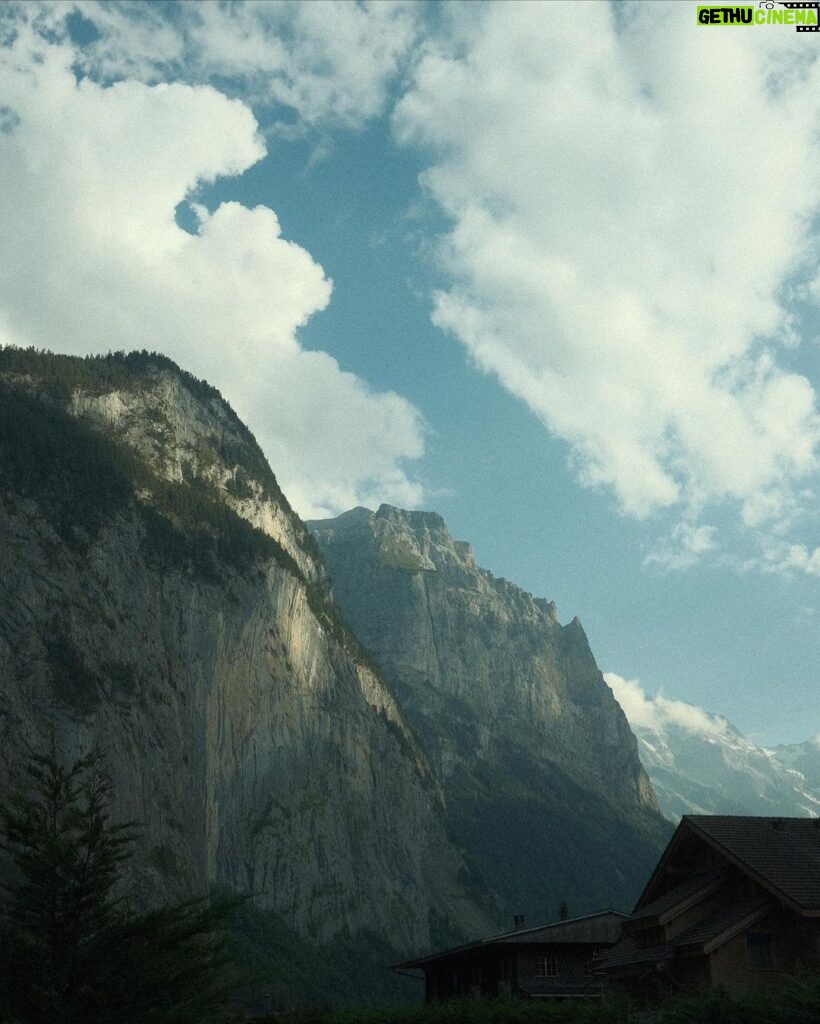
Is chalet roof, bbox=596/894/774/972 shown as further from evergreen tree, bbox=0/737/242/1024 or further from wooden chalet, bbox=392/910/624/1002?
wooden chalet, bbox=392/910/624/1002

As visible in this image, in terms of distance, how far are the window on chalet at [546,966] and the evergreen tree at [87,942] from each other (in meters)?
36.8

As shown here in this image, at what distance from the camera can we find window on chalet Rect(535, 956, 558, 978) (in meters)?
53.7

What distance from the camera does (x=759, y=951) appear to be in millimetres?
30141

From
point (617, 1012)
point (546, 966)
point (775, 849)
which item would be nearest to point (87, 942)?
point (617, 1012)

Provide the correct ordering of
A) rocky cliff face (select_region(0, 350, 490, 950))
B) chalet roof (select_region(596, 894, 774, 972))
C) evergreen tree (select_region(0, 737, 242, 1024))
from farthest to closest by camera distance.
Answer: rocky cliff face (select_region(0, 350, 490, 950))
chalet roof (select_region(596, 894, 774, 972))
evergreen tree (select_region(0, 737, 242, 1024))

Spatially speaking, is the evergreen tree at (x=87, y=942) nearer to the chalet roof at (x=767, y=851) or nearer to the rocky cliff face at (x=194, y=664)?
the chalet roof at (x=767, y=851)

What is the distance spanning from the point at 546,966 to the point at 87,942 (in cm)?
3952

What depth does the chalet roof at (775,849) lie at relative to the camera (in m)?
29.7

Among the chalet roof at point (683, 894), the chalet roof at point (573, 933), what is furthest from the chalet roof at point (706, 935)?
the chalet roof at point (573, 933)

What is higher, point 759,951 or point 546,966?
point 759,951

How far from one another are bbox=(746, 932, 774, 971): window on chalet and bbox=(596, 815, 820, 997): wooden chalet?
0.09ft

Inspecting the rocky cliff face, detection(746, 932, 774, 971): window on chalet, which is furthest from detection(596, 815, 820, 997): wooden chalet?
the rocky cliff face

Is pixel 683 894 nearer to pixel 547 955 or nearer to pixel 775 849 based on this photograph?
pixel 775 849

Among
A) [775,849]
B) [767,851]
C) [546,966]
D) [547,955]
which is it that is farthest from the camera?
[547,955]
